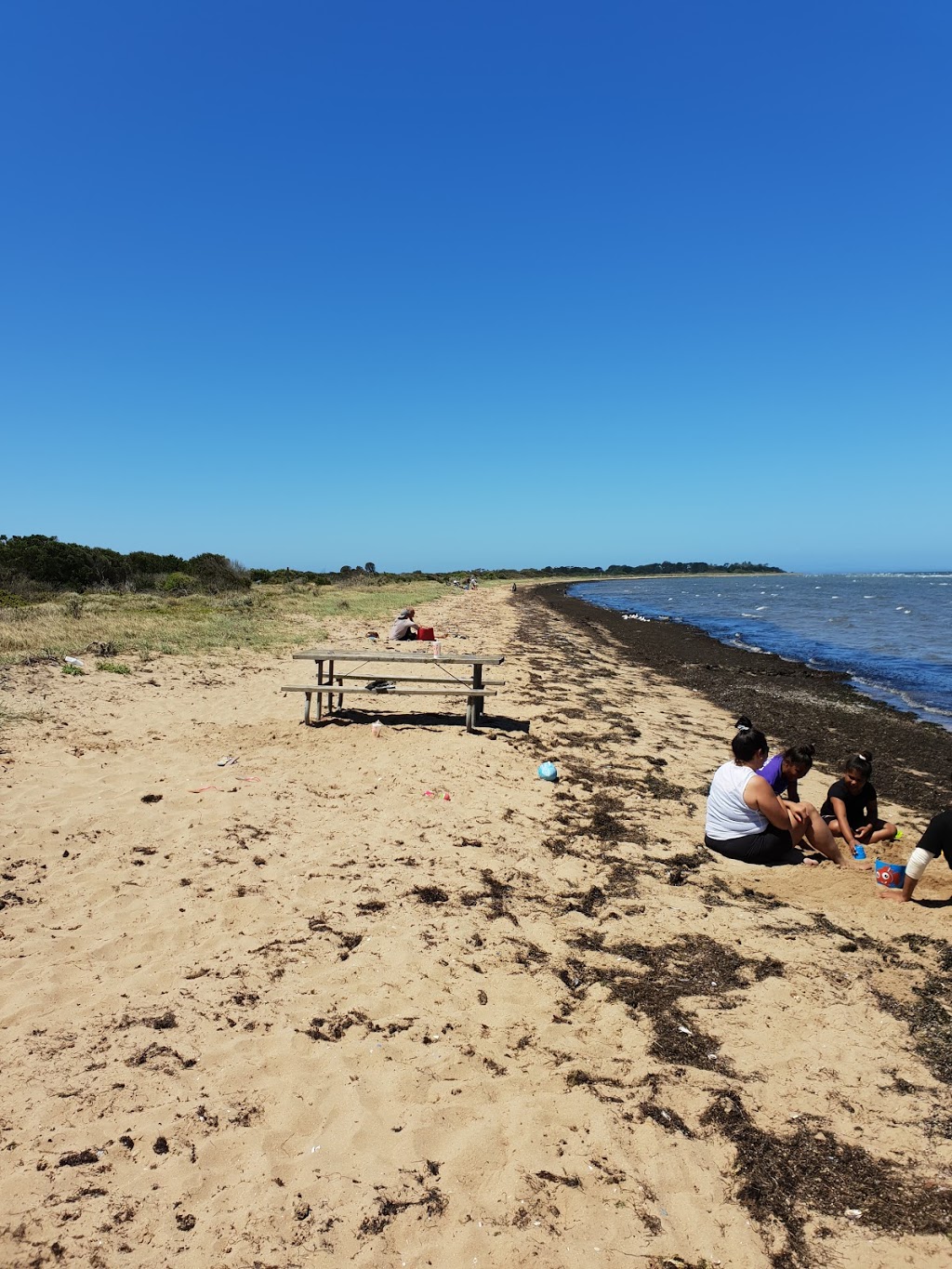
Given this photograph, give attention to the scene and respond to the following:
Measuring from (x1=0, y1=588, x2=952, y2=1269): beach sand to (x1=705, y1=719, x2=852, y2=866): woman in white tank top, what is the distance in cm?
23

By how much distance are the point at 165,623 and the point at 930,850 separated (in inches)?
651

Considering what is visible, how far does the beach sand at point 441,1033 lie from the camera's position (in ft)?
7.79

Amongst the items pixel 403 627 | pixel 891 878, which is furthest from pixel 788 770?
pixel 403 627

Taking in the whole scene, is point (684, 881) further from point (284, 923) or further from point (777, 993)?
point (284, 923)

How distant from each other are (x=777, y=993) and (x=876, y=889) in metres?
1.66

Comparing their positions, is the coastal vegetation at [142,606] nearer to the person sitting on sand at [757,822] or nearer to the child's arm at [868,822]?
the person sitting on sand at [757,822]

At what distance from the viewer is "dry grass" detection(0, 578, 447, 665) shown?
12719 mm

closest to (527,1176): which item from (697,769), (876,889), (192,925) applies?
(192,925)

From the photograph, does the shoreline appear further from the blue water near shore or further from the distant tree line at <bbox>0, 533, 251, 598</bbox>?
the distant tree line at <bbox>0, 533, 251, 598</bbox>

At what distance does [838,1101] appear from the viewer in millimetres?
2980

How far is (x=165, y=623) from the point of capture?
17.1 meters

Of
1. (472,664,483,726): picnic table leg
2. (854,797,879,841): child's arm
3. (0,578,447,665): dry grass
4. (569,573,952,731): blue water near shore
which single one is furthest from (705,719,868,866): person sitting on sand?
(0,578,447,665): dry grass

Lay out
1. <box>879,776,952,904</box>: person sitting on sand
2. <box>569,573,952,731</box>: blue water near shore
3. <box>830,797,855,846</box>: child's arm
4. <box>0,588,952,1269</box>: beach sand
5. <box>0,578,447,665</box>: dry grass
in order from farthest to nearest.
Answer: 1. <box>569,573,952,731</box>: blue water near shore
2. <box>0,578,447,665</box>: dry grass
3. <box>830,797,855,846</box>: child's arm
4. <box>879,776,952,904</box>: person sitting on sand
5. <box>0,588,952,1269</box>: beach sand

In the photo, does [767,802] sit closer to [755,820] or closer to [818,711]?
[755,820]
